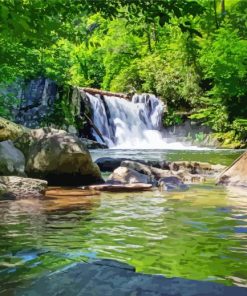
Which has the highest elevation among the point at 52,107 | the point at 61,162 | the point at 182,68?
the point at 182,68

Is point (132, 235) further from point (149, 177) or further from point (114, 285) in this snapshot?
point (149, 177)

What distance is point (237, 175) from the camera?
1061 cm

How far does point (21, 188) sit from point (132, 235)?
11.3 feet

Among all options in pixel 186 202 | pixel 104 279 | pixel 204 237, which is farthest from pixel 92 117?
pixel 104 279

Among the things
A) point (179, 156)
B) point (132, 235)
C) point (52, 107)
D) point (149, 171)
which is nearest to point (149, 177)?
point (149, 171)

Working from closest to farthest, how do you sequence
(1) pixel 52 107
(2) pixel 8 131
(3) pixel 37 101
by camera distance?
(2) pixel 8 131, (1) pixel 52 107, (3) pixel 37 101

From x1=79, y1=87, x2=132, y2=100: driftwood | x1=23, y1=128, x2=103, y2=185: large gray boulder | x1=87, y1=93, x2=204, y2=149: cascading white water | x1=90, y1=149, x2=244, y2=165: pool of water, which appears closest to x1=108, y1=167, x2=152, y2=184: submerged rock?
x1=23, y1=128, x2=103, y2=185: large gray boulder

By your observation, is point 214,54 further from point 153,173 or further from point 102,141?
point 153,173

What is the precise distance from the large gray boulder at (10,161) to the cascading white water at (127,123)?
18.3 m

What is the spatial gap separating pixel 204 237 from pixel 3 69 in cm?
1015

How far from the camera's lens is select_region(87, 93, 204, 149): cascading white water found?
1169 inches

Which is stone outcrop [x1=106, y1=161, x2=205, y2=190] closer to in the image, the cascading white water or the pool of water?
the pool of water

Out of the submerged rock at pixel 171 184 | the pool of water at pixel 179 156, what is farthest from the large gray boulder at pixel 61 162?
the pool of water at pixel 179 156

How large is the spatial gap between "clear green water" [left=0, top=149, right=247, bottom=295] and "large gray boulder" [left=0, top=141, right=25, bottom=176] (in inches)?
82.1
